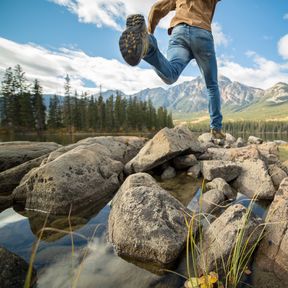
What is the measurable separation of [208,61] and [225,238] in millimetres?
3716

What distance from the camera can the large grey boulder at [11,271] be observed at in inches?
83.1

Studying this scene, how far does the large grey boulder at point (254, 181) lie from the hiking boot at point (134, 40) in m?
3.91

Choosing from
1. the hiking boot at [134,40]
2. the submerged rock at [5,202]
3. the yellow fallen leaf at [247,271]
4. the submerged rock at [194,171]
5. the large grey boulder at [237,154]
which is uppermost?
the hiking boot at [134,40]

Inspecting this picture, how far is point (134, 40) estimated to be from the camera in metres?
2.92

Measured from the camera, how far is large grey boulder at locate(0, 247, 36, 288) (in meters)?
2.11

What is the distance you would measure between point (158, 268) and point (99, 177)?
3.16 m

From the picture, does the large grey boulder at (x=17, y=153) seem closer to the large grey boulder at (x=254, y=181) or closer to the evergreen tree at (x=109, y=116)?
the large grey boulder at (x=254, y=181)

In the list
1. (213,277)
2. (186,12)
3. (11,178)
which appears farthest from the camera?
(11,178)

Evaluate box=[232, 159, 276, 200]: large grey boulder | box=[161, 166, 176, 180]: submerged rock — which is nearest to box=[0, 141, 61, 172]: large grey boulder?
box=[161, 166, 176, 180]: submerged rock

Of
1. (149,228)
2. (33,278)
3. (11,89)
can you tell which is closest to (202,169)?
(149,228)

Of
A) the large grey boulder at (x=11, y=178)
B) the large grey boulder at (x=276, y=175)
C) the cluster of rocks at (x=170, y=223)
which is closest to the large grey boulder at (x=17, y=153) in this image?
the large grey boulder at (x=11, y=178)

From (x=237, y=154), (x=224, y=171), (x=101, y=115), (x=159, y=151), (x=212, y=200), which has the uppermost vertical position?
Result: (x=101, y=115)

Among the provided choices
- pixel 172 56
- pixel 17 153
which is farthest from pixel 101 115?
pixel 172 56

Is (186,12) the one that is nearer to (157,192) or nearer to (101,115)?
(157,192)
